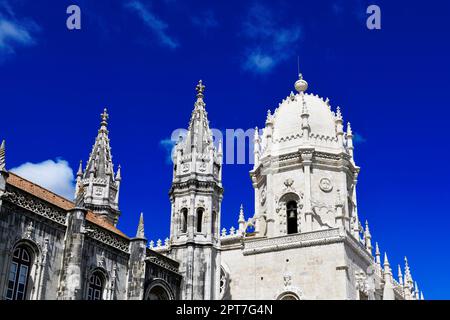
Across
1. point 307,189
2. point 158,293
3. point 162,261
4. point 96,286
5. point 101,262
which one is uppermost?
point 307,189

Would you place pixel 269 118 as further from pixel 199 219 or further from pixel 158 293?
pixel 158 293

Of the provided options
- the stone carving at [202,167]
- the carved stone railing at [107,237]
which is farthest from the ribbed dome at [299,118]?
the carved stone railing at [107,237]

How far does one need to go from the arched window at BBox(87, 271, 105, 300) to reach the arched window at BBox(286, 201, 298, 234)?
742 inches

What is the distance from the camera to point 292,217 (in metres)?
44.3

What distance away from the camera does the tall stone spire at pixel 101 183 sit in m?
38.3

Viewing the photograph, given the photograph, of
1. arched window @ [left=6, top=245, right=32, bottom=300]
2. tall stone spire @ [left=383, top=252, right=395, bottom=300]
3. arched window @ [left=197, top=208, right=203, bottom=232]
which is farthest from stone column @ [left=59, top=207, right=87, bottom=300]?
tall stone spire @ [left=383, top=252, right=395, bottom=300]

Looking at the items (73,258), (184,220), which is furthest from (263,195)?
(73,258)

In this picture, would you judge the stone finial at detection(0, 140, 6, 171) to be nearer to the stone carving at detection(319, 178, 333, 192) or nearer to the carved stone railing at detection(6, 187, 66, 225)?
the carved stone railing at detection(6, 187, 66, 225)

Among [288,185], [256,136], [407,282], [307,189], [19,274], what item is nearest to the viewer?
[19,274]

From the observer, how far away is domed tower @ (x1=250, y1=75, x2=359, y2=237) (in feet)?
144

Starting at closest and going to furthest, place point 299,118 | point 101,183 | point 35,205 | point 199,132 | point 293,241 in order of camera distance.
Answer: point 35,205
point 199,132
point 101,183
point 293,241
point 299,118

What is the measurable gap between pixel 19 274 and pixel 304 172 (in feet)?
81.5

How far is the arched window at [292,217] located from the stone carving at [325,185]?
7.43ft
